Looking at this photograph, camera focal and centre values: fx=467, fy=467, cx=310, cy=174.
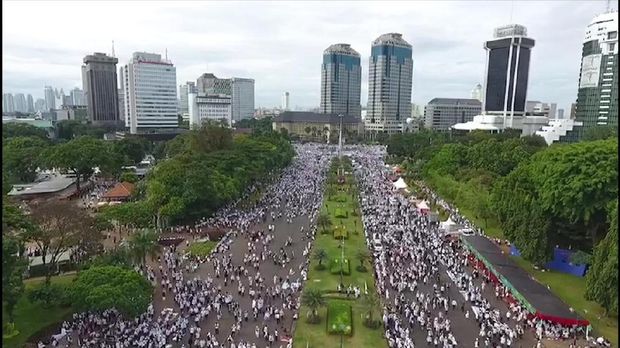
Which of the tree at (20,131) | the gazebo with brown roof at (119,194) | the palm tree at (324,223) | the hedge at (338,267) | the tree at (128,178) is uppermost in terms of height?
the tree at (20,131)

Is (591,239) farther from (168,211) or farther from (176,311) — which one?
(168,211)

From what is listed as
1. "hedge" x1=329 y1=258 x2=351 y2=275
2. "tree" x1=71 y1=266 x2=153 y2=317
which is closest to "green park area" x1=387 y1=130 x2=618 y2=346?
"hedge" x1=329 y1=258 x2=351 y2=275

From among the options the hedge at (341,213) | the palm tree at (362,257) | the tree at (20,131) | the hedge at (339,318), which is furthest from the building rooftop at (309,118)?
the hedge at (339,318)

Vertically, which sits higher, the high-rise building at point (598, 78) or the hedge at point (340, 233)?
the high-rise building at point (598, 78)

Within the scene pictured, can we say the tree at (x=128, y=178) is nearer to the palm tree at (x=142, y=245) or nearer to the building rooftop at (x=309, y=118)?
the palm tree at (x=142, y=245)

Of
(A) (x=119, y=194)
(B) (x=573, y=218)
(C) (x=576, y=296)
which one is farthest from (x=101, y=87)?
(C) (x=576, y=296)

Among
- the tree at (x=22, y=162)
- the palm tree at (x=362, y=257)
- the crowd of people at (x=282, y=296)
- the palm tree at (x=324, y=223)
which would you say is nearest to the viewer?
the crowd of people at (x=282, y=296)
